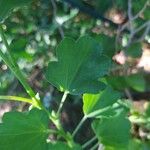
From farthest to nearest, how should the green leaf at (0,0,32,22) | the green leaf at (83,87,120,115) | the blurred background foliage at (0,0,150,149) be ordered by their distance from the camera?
the blurred background foliage at (0,0,150,149) → the green leaf at (83,87,120,115) → the green leaf at (0,0,32,22)

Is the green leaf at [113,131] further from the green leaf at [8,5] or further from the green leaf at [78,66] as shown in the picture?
the green leaf at [8,5]

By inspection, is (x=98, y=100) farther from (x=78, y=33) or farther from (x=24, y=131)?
(x=78, y=33)

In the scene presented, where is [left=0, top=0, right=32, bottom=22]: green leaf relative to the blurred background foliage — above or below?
above

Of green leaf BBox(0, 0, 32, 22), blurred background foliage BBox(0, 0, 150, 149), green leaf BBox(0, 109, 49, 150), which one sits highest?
green leaf BBox(0, 0, 32, 22)

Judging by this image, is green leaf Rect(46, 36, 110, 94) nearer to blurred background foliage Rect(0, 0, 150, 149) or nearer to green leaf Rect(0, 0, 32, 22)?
green leaf Rect(0, 0, 32, 22)

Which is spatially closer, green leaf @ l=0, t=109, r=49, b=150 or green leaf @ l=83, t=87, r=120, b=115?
green leaf @ l=0, t=109, r=49, b=150

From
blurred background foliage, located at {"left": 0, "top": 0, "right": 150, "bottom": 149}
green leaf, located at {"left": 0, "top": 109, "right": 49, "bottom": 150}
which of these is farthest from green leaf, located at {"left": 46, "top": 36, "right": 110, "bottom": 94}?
blurred background foliage, located at {"left": 0, "top": 0, "right": 150, "bottom": 149}
